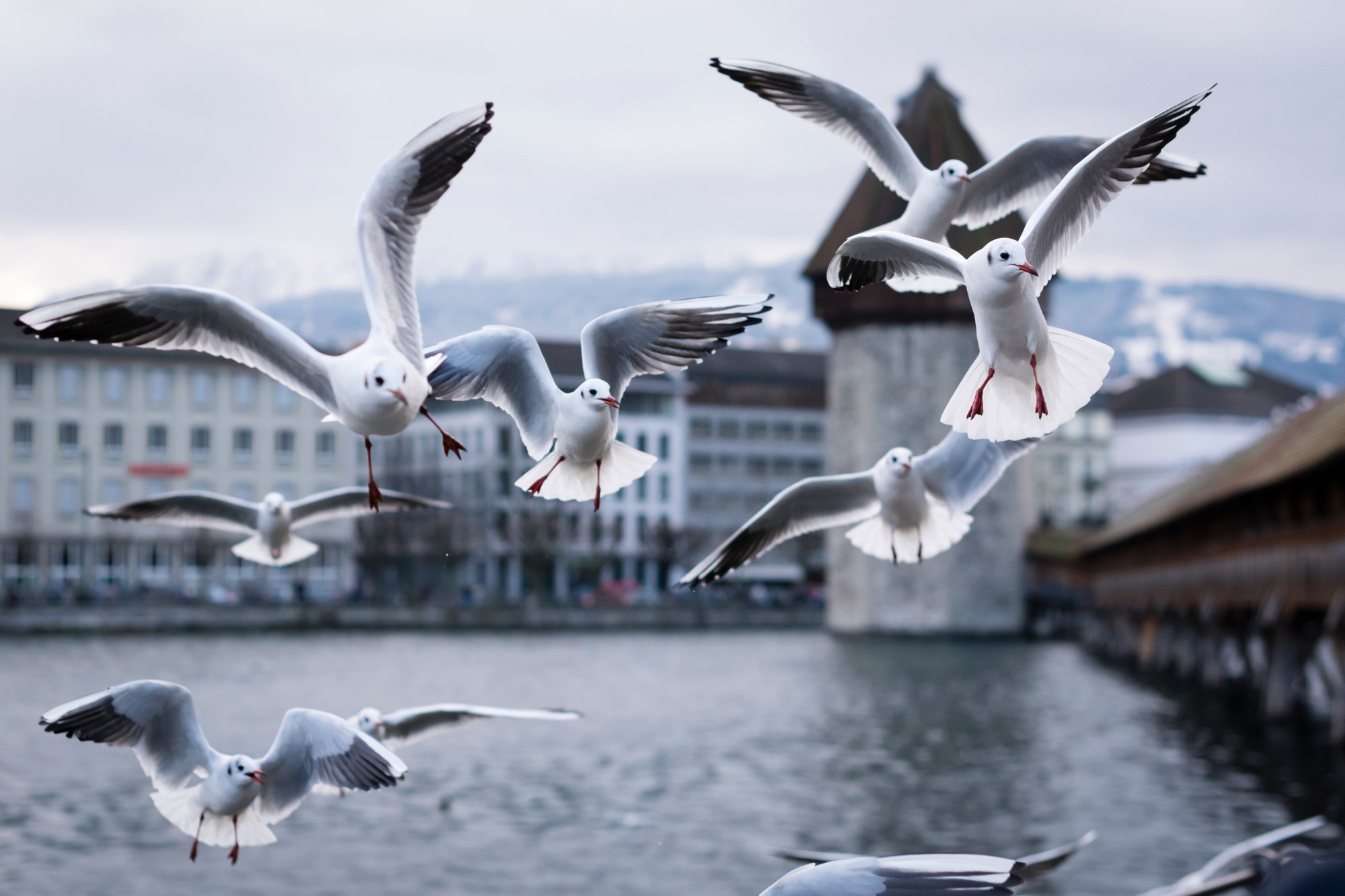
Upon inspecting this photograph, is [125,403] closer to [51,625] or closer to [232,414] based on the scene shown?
[232,414]

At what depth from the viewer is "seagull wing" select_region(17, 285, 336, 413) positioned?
1939 mm

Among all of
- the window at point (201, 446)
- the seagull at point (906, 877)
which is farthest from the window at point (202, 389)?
the seagull at point (906, 877)

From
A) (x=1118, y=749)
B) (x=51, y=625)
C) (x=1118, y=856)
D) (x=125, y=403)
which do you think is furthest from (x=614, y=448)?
(x=51, y=625)

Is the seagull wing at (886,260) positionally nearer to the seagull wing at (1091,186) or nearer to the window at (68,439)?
the seagull wing at (1091,186)

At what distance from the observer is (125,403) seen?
33500 millimetres

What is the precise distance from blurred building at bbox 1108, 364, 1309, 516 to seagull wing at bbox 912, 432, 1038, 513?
105319 millimetres

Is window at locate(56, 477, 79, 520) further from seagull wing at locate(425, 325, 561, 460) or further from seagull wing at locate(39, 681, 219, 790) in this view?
seagull wing at locate(425, 325, 561, 460)

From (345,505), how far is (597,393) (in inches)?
34.9

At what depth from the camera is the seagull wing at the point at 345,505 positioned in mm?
2713

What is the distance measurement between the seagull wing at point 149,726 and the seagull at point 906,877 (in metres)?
0.98

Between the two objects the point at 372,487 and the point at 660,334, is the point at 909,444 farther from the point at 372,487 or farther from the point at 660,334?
the point at 372,487

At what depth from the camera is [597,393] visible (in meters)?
2.21

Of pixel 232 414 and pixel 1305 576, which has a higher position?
pixel 232 414

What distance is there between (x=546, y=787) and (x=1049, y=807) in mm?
6879
